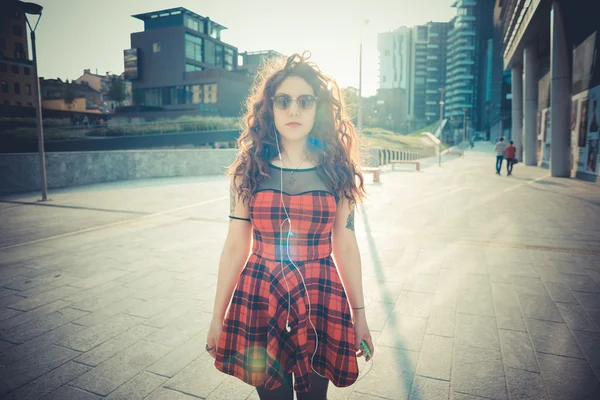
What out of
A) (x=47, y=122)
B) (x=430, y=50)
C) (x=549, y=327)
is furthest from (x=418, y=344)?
(x=430, y=50)

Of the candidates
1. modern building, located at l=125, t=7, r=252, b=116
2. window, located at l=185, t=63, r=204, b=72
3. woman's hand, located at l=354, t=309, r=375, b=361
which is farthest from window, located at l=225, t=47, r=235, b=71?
woman's hand, located at l=354, t=309, r=375, b=361

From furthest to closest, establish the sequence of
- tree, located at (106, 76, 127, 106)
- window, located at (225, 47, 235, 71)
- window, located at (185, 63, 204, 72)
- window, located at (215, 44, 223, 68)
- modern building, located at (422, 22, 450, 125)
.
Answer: modern building, located at (422, 22, 450, 125) < window, located at (225, 47, 235, 71) < window, located at (215, 44, 223, 68) < window, located at (185, 63, 204, 72) < tree, located at (106, 76, 127, 106)

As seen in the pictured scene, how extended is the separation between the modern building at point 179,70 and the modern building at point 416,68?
111 meters

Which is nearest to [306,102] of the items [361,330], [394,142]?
[361,330]

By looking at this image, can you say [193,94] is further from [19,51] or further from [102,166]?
[102,166]

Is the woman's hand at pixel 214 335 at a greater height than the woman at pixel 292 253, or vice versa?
the woman at pixel 292 253

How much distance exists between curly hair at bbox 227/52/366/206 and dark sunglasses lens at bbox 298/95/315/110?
68 millimetres

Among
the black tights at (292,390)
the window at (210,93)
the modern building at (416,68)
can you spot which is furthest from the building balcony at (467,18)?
the black tights at (292,390)

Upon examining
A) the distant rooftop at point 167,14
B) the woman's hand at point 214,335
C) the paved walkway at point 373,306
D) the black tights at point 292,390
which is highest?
the distant rooftop at point 167,14

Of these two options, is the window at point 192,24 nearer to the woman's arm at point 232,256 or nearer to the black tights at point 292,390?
the woman's arm at point 232,256

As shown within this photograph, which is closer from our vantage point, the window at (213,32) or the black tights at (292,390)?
the black tights at (292,390)

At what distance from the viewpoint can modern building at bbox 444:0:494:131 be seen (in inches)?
5177

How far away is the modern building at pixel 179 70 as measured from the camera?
5391cm

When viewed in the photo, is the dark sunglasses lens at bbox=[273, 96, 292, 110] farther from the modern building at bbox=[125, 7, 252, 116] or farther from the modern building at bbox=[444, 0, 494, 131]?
the modern building at bbox=[444, 0, 494, 131]
